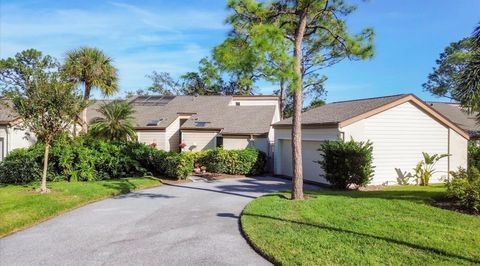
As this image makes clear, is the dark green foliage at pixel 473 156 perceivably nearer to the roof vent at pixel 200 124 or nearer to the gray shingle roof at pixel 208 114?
the gray shingle roof at pixel 208 114

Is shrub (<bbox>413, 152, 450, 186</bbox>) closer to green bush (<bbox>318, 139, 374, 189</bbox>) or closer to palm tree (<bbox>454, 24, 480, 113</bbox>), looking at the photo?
green bush (<bbox>318, 139, 374, 189</bbox>)

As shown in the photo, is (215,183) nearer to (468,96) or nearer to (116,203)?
(116,203)

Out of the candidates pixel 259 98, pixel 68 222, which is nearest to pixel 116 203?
pixel 68 222

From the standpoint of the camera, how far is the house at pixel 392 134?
16.5 metres

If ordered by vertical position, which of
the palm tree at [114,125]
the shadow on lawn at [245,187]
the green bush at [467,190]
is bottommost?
the shadow on lawn at [245,187]

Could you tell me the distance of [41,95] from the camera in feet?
44.7

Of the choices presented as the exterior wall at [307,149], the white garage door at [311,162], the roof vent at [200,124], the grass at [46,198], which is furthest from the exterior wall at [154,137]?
the white garage door at [311,162]

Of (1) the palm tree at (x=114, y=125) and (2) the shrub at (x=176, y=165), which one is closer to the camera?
(2) the shrub at (x=176, y=165)

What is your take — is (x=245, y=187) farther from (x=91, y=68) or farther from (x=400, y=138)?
(x=91, y=68)

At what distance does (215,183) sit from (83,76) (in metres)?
11.9

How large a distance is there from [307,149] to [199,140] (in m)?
9.55

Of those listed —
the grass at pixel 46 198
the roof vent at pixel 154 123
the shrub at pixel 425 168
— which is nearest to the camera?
the grass at pixel 46 198

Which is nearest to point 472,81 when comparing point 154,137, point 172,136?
point 172,136

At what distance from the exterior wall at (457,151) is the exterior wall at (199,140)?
13718 mm
